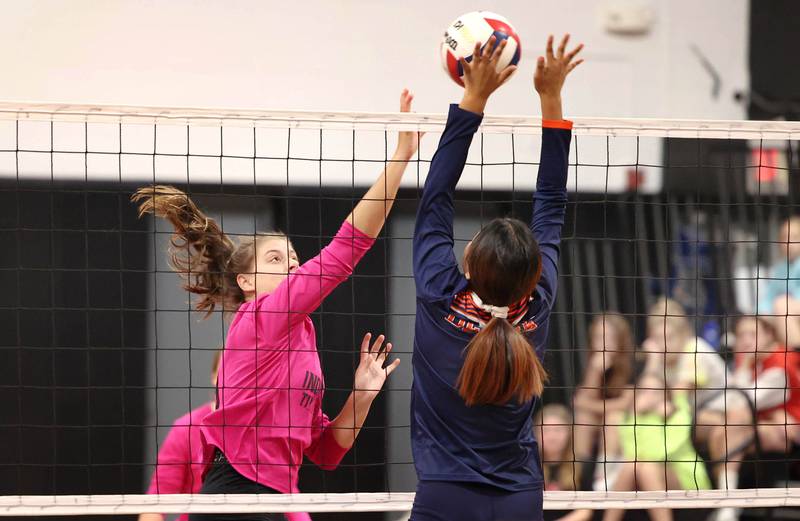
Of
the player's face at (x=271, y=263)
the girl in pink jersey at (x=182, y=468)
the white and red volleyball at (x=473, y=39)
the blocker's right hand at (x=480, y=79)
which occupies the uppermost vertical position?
the white and red volleyball at (x=473, y=39)

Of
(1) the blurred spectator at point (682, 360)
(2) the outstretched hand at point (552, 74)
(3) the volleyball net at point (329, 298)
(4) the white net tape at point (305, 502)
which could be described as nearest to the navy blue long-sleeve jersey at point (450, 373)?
(2) the outstretched hand at point (552, 74)

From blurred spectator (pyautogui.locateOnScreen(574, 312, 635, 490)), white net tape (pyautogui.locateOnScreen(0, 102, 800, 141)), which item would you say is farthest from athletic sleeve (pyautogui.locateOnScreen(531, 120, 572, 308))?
blurred spectator (pyautogui.locateOnScreen(574, 312, 635, 490))

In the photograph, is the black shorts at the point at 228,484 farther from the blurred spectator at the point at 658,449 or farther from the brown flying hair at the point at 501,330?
the blurred spectator at the point at 658,449

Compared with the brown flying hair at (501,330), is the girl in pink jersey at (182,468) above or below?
below

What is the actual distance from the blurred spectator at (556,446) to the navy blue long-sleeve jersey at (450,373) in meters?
3.05

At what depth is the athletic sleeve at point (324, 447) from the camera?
10.8 ft

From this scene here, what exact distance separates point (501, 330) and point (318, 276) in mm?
836

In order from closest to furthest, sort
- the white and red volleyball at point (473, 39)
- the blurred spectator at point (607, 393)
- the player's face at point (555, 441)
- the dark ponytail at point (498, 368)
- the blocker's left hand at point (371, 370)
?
the dark ponytail at point (498, 368), the white and red volleyball at point (473, 39), the blocker's left hand at point (371, 370), the player's face at point (555, 441), the blurred spectator at point (607, 393)

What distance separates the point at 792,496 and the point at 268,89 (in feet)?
15.4

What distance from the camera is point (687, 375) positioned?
19.7 feet

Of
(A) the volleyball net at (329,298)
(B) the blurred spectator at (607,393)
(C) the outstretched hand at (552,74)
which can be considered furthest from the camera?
(A) the volleyball net at (329,298)

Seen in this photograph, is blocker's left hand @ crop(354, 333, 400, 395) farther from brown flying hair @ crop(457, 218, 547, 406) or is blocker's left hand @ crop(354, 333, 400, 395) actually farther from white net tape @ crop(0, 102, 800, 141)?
brown flying hair @ crop(457, 218, 547, 406)

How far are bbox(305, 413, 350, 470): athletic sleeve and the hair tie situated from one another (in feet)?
3.81

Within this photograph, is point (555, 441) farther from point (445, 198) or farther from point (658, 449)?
point (445, 198)
